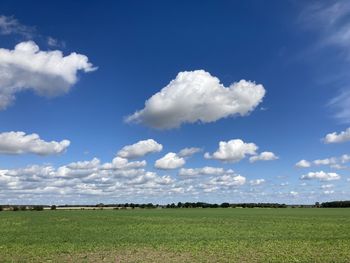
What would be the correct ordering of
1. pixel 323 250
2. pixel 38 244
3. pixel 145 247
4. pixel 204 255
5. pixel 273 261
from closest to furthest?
1. pixel 273 261
2. pixel 204 255
3. pixel 323 250
4. pixel 145 247
5. pixel 38 244

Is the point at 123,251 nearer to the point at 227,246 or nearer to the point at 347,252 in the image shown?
the point at 227,246

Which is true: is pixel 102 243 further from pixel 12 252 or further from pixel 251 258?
pixel 251 258

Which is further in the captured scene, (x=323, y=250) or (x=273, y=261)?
(x=323, y=250)

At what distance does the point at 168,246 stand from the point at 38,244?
10.5 m

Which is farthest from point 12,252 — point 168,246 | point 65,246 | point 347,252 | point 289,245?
point 347,252

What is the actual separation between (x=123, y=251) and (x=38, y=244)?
892 centimetres

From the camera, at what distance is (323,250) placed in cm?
3000

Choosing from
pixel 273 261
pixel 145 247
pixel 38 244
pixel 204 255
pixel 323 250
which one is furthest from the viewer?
pixel 38 244

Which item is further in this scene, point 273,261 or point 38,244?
point 38,244

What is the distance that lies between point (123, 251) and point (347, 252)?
14341 millimetres

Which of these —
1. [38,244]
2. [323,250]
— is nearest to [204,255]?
[323,250]

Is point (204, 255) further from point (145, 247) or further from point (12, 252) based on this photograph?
point (12, 252)

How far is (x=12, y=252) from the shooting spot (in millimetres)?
30234

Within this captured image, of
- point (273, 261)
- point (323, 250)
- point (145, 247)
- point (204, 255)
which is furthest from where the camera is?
point (145, 247)
